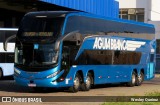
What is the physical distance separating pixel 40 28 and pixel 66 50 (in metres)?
1.50

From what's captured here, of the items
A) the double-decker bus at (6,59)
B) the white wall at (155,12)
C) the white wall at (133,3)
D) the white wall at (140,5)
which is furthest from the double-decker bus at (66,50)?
the white wall at (133,3)

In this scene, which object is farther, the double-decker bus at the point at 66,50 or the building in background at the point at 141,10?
the building in background at the point at 141,10

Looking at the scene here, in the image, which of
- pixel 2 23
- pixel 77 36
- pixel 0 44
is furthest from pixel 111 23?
pixel 2 23

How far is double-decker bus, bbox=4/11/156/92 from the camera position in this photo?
21391 millimetres

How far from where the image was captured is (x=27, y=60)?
2178 centimetres

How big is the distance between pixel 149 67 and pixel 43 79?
11723 millimetres

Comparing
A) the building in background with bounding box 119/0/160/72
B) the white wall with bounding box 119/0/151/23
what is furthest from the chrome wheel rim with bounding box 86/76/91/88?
the white wall with bounding box 119/0/151/23

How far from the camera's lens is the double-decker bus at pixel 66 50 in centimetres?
2139

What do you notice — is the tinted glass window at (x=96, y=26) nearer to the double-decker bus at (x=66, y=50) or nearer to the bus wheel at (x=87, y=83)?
the double-decker bus at (x=66, y=50)

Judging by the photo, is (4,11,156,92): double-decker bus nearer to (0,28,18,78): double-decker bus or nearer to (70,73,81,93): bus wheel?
(70,73,81,93): bus wheel

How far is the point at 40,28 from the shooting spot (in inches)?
859

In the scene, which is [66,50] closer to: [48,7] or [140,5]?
[48,7]

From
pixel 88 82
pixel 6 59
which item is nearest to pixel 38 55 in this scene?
pixel 88 82

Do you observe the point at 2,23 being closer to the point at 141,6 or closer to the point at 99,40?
the point at 141,6
